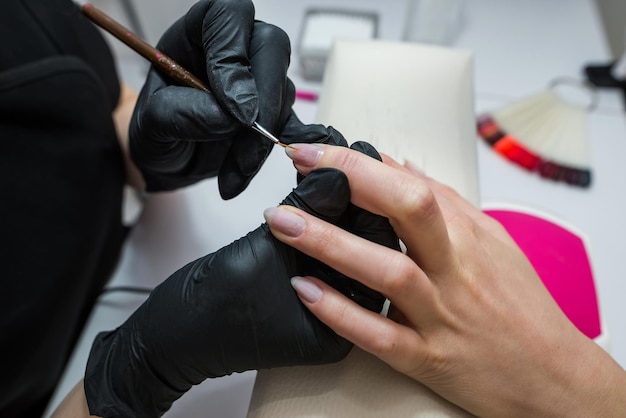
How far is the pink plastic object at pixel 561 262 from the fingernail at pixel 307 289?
0.45m

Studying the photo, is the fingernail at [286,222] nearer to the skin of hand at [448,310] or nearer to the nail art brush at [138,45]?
the skin of hand at [448,310]

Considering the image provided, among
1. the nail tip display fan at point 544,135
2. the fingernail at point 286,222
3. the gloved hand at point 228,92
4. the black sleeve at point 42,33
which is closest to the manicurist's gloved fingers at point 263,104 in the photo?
the gloved hand at point 228,92

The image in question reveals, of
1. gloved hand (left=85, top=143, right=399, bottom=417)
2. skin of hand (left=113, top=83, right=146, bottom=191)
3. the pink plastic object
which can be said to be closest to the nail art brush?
gloved hand (left=85, top=143, right=399, bottom=417)

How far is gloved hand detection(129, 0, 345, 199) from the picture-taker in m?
0.53

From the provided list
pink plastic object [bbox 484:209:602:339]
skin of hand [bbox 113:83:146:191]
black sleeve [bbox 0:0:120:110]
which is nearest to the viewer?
black sleeve [bbox 0:0:120:110]

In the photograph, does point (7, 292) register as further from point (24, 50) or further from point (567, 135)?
point (567, 135)

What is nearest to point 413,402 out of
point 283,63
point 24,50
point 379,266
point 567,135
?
point 379,266

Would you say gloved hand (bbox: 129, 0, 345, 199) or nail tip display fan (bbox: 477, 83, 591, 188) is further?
nail tip display fan (bbox: 477, 83, 591, 188)

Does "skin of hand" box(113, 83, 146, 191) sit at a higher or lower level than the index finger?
lower

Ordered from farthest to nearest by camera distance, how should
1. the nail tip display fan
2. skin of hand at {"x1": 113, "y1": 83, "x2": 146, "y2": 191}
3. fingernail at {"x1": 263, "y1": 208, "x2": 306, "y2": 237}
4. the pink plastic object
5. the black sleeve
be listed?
1. the nail tip display fan
2. skin of hand at {"x1": 113, "y1": 83, "x2": 146, "y2": 191}
3. the pink plastic object
4. the black sleeve
5. fingernail at {"x1": 263, "y1": 208, "x2": 306, "y2": 237}

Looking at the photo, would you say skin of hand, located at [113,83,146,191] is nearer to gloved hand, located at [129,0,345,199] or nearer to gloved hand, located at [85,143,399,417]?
gloved hand, located at [129,0,345,199]

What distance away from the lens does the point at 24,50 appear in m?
0.64

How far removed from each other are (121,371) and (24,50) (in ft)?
1.55

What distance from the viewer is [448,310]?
0.49 metres
